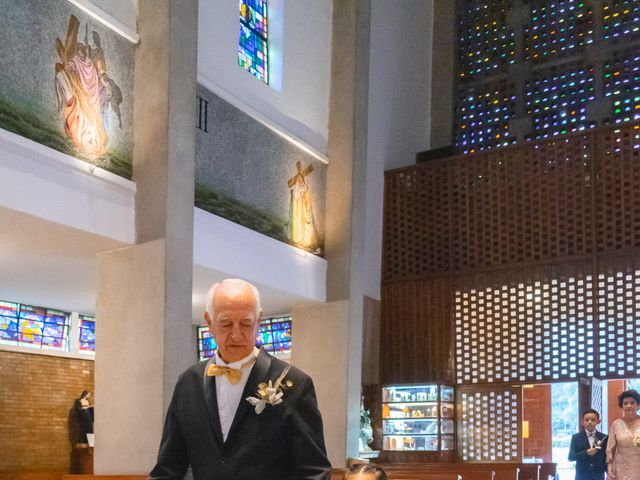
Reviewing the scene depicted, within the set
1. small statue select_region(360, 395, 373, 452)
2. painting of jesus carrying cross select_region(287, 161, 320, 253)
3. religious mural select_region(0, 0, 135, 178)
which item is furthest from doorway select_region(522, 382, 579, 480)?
religious mural select_region(0, 0, 135, 178)

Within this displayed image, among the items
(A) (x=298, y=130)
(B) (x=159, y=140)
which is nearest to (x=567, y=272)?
(A) (x=298, y=130)

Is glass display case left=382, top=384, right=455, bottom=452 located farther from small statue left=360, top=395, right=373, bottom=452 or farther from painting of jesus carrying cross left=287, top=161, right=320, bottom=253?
painting of jesus carrying cross left=287, top=161, right=320, bottom=253

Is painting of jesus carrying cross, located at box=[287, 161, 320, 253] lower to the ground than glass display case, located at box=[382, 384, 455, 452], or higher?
higher

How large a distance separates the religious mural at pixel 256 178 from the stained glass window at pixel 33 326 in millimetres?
4580

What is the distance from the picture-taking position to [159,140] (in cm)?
1102

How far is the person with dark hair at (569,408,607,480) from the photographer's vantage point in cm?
1018

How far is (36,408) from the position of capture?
15.5 meters

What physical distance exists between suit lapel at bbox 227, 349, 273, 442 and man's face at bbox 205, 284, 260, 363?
0.27 ft

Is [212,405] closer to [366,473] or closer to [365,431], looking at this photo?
[366,473]

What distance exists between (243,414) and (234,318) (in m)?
0.33

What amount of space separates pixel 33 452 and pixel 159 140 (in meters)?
6.92

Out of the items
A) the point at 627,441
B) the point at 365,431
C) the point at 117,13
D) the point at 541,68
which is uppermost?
the point at 541,68

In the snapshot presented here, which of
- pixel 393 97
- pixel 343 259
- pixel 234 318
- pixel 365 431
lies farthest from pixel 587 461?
pixel 393 97

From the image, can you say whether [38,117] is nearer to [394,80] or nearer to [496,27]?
[394,80]
